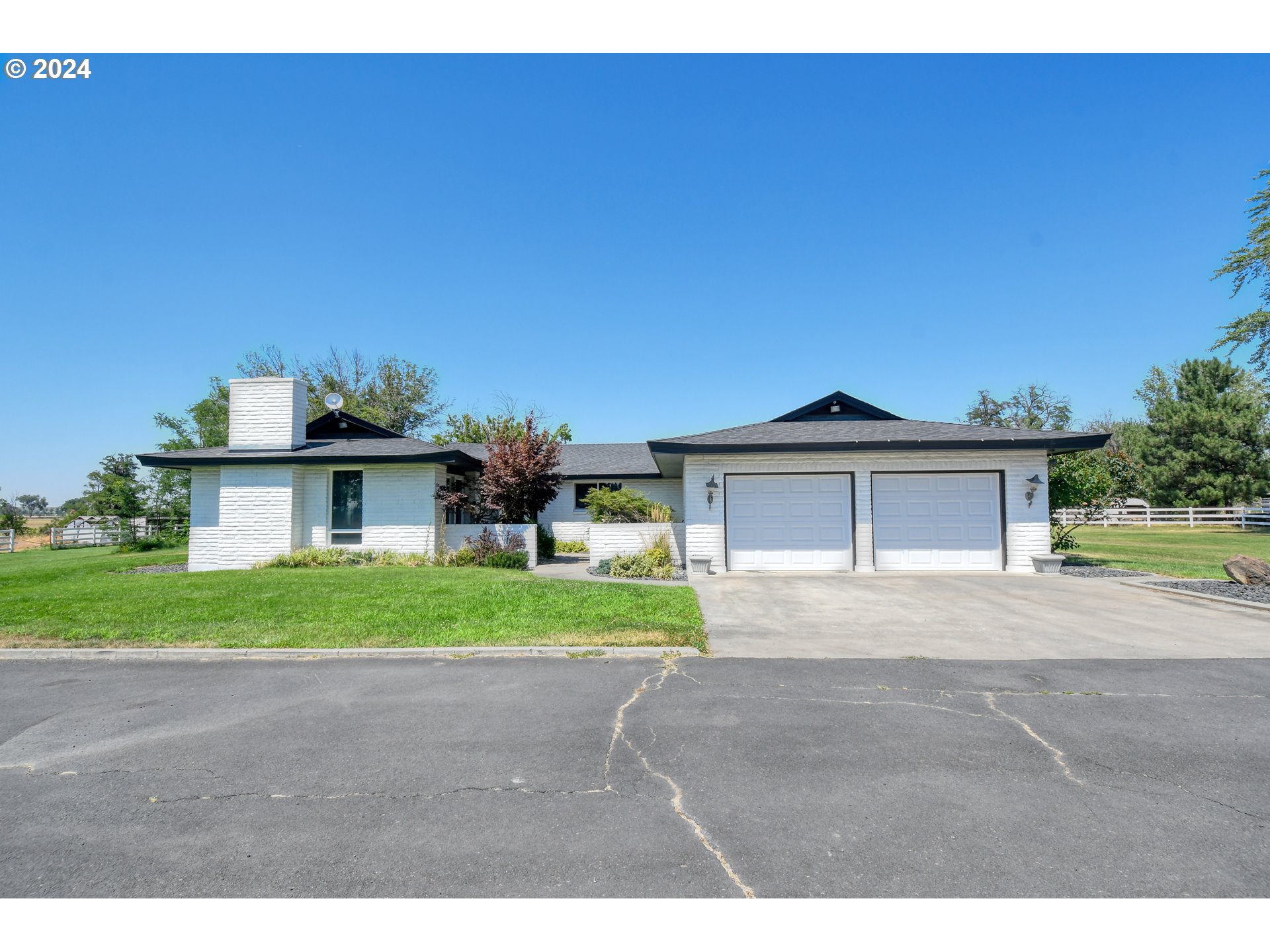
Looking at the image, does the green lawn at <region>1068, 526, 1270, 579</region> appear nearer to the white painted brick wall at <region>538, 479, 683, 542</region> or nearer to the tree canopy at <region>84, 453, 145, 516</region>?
the white painted brick wall at <region>538, 479, 683, 542</region>

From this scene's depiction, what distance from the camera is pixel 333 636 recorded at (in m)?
8.00

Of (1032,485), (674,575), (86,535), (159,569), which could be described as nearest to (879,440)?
(1032,485)

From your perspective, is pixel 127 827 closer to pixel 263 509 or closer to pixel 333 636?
pixel 333 636

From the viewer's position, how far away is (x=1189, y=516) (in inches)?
1459

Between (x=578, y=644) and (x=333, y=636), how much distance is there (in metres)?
3.17

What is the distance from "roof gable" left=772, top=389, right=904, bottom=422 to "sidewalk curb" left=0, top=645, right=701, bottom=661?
12.8m

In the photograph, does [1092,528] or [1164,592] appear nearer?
[1164,592]

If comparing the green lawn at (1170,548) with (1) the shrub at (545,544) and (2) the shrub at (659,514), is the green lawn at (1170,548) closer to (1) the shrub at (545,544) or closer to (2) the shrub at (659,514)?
(2) the shrub at (659,514)

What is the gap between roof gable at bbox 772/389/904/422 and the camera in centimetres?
1866

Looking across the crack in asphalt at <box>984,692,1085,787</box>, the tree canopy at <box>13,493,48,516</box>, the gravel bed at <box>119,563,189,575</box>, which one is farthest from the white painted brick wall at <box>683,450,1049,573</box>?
the tree canopy at <box>13,493,48,516</box>

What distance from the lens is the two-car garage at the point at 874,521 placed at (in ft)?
50.9

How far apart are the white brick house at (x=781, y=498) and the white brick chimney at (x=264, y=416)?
53 centimetres

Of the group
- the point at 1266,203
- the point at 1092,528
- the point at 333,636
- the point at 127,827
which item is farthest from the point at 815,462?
the point at 1092,528

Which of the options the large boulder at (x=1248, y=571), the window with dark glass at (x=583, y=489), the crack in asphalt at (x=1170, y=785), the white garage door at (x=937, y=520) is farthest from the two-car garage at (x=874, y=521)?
the crack in asphalt at (x=1170, y=785)
